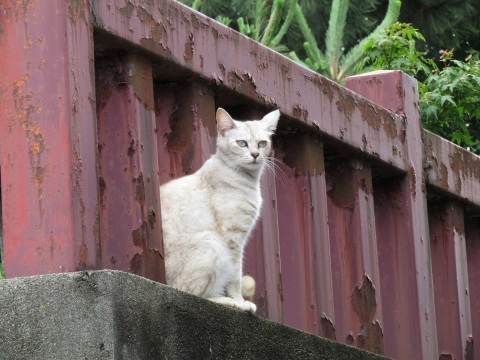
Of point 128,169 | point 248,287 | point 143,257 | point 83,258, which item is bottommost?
point 83,258

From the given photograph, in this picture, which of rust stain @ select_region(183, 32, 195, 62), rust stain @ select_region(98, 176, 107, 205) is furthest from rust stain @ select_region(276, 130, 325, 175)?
rust stain @ select_region(98, 176, 107, 205)

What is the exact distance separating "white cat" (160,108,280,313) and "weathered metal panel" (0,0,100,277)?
75 cm

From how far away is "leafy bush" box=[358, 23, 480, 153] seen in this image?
383 inches

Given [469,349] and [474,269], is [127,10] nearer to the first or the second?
[469,349]

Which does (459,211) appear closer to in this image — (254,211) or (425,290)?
(425,290)

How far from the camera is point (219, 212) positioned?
5.95 m

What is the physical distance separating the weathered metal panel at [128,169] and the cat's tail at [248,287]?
2.18ft

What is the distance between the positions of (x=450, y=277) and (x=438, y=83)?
2.10 metres

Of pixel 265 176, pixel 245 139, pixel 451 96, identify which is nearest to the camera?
pixel 245 139

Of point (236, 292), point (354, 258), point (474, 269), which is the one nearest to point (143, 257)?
point (236, 292)

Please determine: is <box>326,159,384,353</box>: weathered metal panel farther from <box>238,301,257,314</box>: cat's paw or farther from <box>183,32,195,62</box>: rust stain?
<box>183,32,195,62</box>: rust stain

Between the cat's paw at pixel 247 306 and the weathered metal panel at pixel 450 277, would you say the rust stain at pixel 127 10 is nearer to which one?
the cat's paw at pixel 247 306

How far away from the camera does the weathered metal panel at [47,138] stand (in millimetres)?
4891

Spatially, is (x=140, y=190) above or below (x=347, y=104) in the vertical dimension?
below
